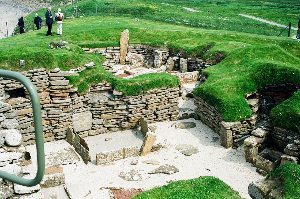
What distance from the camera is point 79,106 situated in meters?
17.1

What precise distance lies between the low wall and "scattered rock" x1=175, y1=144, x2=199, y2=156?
2721 millimetres

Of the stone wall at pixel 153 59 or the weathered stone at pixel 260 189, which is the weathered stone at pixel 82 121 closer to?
the stone wall at pixel 153 59

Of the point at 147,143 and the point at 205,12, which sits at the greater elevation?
the point at 205,12

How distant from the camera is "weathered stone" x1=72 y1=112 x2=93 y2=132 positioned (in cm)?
1716

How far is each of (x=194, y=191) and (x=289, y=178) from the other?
2891 mm

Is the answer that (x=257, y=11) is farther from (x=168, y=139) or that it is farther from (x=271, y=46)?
(x=168, y=139)

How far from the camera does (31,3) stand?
60281mm

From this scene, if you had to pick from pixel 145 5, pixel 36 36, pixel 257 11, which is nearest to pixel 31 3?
pixel 145 5

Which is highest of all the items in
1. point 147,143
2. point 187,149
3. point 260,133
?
point 260,133

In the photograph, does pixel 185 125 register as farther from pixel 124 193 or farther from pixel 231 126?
pixel 124 193

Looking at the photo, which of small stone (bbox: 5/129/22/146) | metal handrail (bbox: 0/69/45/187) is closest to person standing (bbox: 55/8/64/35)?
small stone (bbox: 5/129/22/146)

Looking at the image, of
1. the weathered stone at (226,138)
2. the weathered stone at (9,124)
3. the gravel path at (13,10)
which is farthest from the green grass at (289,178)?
the gravel path at (13,10)

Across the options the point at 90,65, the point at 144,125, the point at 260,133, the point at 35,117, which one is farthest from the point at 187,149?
the point at 35,117

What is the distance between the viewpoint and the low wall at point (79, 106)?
16203 mm
